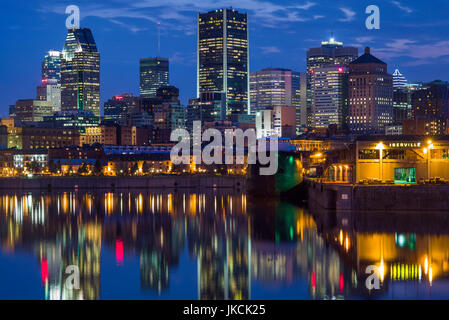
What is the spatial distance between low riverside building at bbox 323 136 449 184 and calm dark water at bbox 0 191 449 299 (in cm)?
819

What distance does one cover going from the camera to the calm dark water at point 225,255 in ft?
116

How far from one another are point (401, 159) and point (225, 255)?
112 feet

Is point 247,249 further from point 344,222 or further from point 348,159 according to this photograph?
point 348,159

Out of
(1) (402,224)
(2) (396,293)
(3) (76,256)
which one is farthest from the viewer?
(1) (402,224)

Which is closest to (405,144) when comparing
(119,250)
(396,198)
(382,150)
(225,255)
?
(382,150)

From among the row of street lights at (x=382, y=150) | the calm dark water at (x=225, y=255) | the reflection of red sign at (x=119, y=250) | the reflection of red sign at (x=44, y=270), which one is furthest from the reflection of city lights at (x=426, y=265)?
the row of street lights at (x=382, y=150)

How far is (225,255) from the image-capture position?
46312mm

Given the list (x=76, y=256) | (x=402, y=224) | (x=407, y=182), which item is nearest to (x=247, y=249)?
(x=76, y=256)

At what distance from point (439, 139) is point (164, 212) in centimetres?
2908

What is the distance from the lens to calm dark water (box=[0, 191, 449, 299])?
→ 3538 cm

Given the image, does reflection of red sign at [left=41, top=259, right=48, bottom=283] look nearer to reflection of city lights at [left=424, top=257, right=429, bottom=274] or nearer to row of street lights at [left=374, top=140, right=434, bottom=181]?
reflection of city lights at [left=424, top=257, right=429, bottom=274]

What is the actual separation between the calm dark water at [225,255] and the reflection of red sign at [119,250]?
Answer: 0.07 metres

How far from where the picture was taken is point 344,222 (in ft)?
198

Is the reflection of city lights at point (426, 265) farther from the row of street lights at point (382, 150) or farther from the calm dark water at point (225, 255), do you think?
the row of street lights at point (382, 150)
